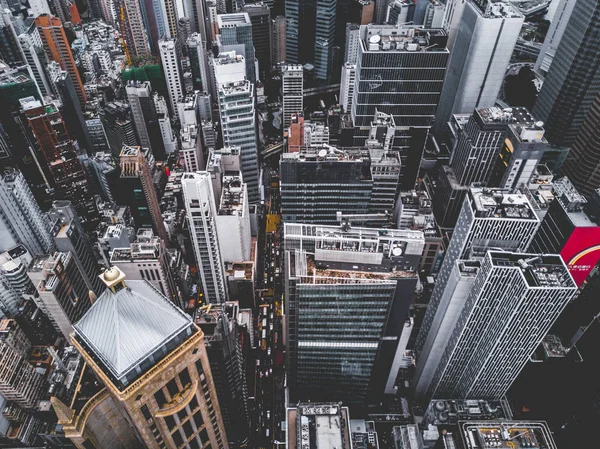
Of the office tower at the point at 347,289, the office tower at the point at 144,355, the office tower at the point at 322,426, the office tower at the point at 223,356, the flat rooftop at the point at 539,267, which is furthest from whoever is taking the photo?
the office tower at the point at 223,356

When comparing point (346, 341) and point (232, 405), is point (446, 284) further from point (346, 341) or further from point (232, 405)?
point (232, 405)

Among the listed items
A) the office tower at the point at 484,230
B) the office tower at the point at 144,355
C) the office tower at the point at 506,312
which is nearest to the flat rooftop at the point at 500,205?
the office tower at the point at 484,230

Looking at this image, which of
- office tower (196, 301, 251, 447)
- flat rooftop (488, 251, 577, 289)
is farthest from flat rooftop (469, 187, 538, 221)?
office tower (196, 301, 251, 447)

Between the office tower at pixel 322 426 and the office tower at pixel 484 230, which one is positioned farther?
the office tower at pixel 484 230

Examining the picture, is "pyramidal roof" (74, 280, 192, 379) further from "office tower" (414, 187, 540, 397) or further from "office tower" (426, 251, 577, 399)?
"office tower" (414, 187, 540, 397)

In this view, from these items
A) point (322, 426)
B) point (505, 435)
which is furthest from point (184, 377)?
point (505, 435)

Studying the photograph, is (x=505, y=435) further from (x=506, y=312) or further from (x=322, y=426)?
(x=322, y=426)

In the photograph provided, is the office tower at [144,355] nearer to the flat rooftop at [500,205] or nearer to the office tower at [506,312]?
the office tower at [506,312]

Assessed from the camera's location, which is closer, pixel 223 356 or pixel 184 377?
pixel 184 377
